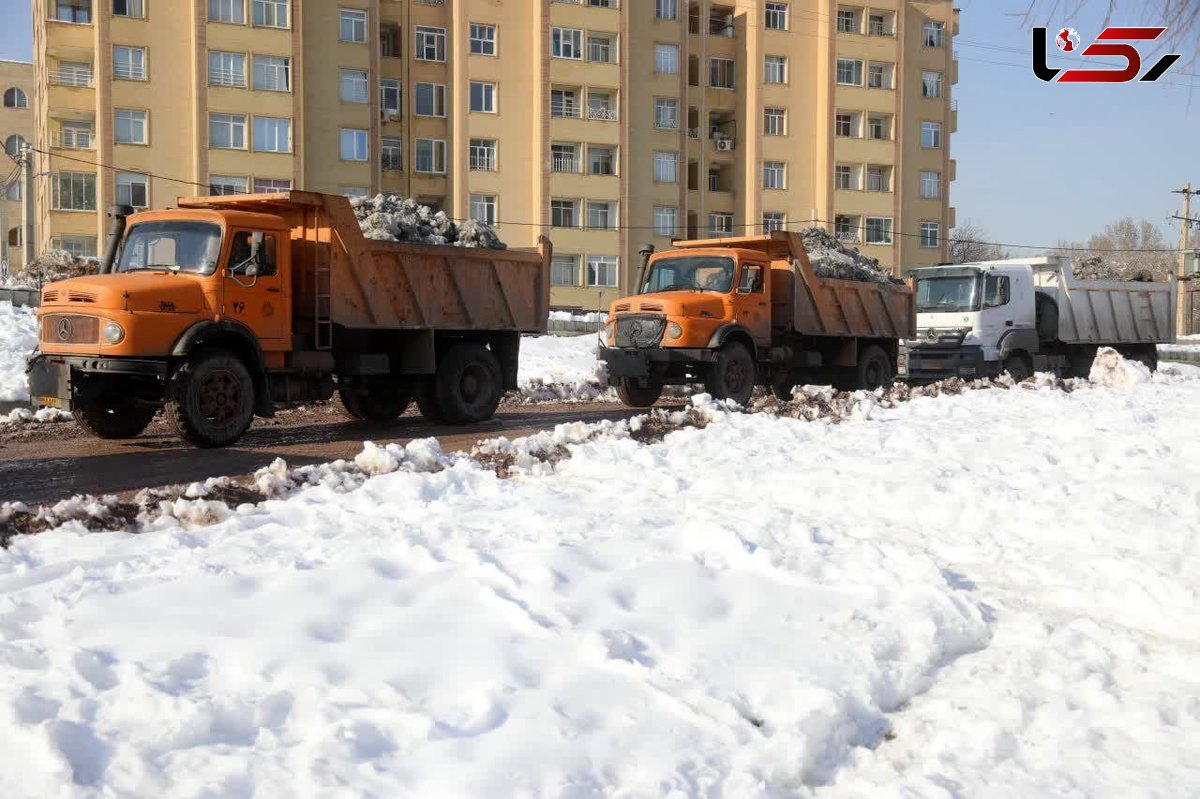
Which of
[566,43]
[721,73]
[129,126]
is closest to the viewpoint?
[129,126]

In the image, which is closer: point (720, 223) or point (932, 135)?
point (720, 223)

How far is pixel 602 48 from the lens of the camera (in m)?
52.1

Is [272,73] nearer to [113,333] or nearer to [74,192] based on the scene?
[74,192]

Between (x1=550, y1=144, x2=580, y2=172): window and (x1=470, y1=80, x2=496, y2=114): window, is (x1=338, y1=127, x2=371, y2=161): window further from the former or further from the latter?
(x1=550, y1=144, x2=580, y2=172): window

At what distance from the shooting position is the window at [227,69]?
4584 centimetres

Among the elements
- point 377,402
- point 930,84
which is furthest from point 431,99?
point 377,402

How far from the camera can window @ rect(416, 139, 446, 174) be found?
5081 cm

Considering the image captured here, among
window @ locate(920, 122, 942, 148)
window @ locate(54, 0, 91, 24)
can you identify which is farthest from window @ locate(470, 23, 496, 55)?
window @ locate(920, 122, 942, 148)

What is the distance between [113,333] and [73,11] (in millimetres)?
39723

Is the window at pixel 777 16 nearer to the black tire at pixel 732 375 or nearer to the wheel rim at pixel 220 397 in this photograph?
the black tire at pixel 732 375

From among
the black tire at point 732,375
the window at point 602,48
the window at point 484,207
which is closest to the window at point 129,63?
the window at point 484,207

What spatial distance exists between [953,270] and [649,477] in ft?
58.3

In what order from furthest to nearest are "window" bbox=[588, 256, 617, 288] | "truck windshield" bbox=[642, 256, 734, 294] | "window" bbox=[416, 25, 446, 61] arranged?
1. "window" bbox=[588, 256, 617, 288]
2. "window" bbox=[416, 25, 446, 61]
3. "truck windshield" bbox=[642, 256, 734, 294]

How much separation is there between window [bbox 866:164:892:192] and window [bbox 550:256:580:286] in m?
15.6
